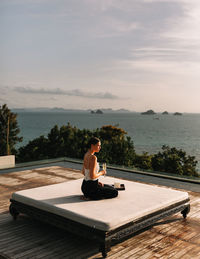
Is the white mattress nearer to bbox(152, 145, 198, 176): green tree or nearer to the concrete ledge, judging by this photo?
the concrete ledge

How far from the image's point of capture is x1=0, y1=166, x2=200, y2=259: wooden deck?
12.6 ft

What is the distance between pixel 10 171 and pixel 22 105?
50219mm

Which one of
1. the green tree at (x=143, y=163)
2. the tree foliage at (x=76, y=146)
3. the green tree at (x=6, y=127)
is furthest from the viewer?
the green tree at (x=6, y=127)

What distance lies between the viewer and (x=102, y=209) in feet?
13.4

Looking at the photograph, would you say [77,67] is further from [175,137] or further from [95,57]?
[175,137]

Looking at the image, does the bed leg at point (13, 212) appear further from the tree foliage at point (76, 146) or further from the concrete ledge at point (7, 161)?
the tree foliage at point (76, 146)

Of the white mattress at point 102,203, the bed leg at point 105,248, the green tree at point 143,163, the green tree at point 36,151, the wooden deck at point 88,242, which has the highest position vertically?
the white mattress at point 102,203

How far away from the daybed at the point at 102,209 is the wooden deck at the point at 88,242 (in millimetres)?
218

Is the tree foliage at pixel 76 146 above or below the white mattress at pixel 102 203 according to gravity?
below

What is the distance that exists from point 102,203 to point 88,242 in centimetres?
53

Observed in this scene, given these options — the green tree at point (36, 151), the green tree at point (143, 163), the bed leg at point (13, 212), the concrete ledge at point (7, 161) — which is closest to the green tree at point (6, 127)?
the green tree at point (36, 151)

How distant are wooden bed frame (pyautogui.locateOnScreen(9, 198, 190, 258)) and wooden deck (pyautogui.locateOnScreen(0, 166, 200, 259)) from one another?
181 millimetres

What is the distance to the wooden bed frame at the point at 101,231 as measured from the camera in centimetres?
370

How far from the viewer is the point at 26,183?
7.63 meters
